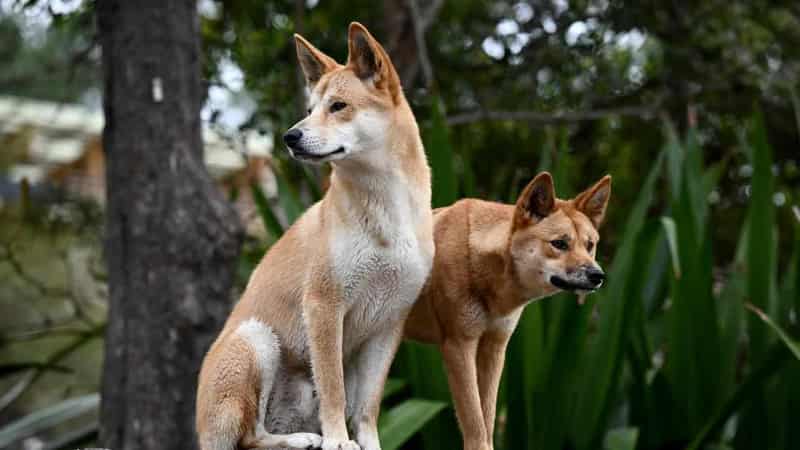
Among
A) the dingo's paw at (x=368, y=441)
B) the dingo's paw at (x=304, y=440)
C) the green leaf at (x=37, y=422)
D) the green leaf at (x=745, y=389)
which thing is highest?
the dingo's paw at (x=304, y=440)

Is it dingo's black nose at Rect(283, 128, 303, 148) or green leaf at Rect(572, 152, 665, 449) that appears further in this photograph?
green leaf at Rect(572, 152, 665, 449)

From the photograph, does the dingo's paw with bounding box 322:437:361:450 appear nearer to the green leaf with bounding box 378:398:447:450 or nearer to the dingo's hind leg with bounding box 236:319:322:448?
the dingo's hind leg with bounding box 236:319:322:448

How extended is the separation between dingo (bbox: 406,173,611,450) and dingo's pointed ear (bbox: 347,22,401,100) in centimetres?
46

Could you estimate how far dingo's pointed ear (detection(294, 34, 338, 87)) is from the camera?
9.48 ft

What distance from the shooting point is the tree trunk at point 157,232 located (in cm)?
488

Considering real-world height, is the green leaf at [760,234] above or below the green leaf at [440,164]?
below

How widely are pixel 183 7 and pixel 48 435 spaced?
4144 millimetres

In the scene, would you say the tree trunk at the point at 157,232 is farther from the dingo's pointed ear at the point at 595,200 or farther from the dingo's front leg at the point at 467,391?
the dingo's pointed ear at the point at 595,200

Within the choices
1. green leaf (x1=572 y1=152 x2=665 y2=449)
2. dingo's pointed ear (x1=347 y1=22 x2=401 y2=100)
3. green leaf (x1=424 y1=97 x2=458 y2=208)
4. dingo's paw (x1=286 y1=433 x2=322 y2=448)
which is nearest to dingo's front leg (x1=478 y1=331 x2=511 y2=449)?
dingo's paw (x1=286 y1=433 x2=322 y2=448)

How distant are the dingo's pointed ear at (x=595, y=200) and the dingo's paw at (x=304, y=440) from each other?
96 centimetres

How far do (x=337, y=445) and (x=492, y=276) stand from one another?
24.3 inches

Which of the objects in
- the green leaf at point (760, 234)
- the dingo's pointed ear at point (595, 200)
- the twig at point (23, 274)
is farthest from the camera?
the twig at point (23, 274)

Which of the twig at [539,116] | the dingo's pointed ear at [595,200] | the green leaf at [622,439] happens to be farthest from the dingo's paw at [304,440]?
the twig at [539,116]

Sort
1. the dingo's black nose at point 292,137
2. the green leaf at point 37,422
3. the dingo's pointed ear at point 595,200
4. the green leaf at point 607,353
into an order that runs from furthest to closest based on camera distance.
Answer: the green leaf at point 37,422, the green leaf at point 607,353, the dingo's pointed ear at point 595,200, the dingo's black nose at point 292,137
